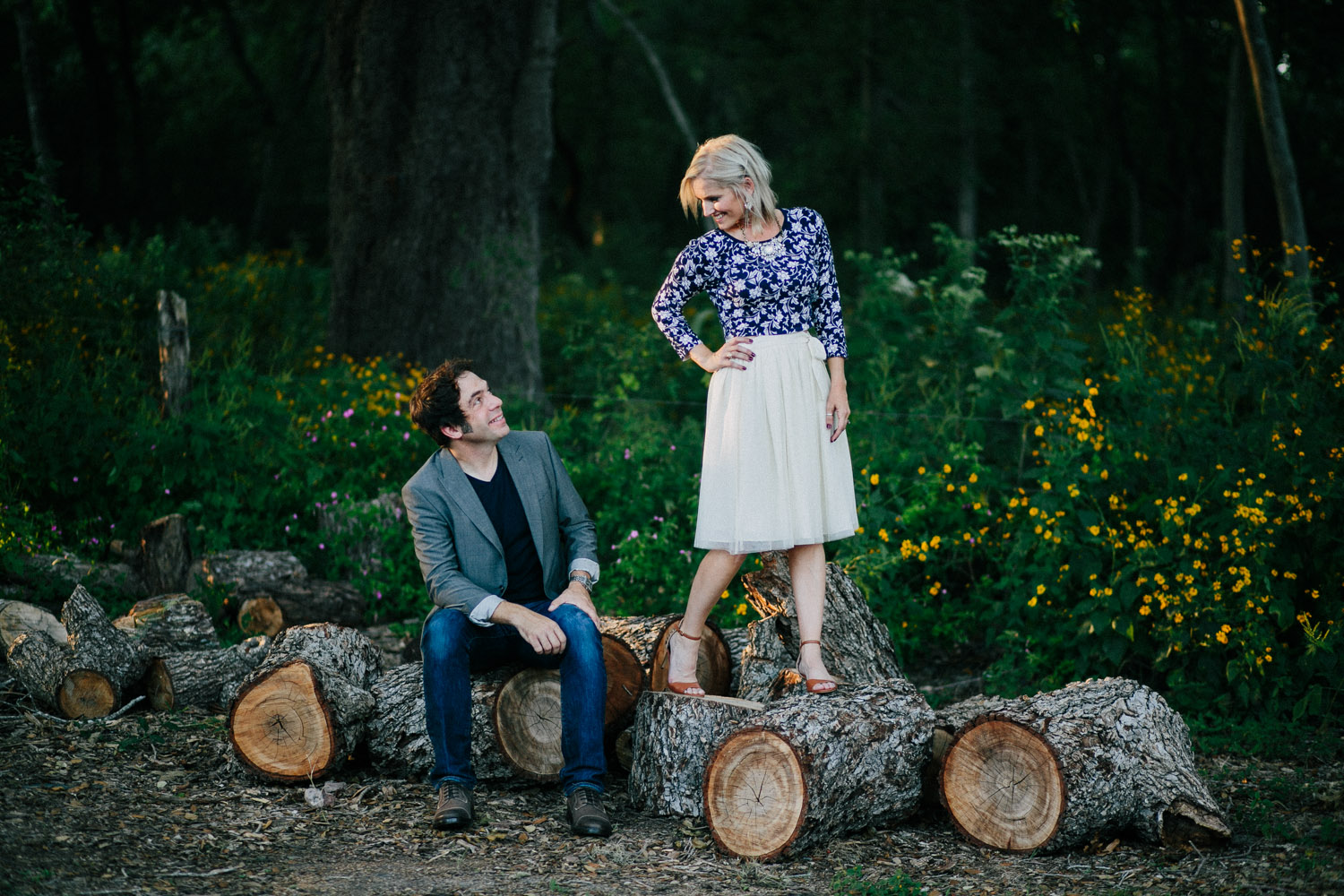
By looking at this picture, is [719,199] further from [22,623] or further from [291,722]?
[22,623]

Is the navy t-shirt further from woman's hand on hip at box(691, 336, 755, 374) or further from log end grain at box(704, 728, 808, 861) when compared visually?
log end grain at box(704, 728, 808, 861)

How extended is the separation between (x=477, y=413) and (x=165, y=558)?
2.57m

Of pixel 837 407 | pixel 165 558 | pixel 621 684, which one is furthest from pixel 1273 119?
pixel 165 558

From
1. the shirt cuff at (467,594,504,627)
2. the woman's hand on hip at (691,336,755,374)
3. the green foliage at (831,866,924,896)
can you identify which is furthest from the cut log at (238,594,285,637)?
the green foliage at (831,866,924,896)

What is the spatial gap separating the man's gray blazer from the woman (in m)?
0.47

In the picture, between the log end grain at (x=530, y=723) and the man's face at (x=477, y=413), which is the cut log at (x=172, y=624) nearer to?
the log end grain at (x=530, y=723)

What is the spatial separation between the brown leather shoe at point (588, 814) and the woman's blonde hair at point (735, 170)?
77.2 inches

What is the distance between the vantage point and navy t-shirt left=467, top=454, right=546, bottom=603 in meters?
4.07

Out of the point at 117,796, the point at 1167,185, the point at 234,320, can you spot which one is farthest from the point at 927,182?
the point at 117,796

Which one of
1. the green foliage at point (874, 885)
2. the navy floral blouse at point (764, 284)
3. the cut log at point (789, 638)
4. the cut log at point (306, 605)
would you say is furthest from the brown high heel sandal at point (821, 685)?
the cut log at point (306, 605)

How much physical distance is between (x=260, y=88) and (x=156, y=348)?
13.6m

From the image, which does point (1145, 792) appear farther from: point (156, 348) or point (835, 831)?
point (156, 348)

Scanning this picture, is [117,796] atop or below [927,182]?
below

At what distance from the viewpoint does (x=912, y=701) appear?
150 inches
